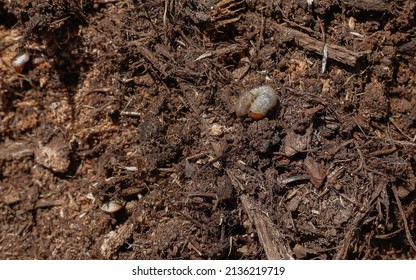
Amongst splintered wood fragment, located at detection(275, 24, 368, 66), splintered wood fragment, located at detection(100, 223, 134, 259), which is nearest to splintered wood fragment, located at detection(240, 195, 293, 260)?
splintered wood fragment, located at detection(100, 223, 134, 259)

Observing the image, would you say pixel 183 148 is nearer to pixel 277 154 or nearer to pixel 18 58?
pixel 277 154

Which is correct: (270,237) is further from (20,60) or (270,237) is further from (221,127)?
(20,60)

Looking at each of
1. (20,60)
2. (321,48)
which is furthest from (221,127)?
(20,60)

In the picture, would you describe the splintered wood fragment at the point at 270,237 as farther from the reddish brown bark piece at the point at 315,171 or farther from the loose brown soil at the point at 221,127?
the reddish brown bark piece at the point at 315,171

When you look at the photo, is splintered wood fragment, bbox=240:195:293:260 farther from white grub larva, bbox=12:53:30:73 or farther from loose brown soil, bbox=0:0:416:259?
white grub larva, bbox=12:53:30:73

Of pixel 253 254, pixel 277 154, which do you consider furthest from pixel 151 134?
pixel 253 254

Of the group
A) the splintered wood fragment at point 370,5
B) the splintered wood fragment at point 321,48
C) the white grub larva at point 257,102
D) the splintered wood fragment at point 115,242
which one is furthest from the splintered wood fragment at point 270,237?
the splintered wood fragment at point 370,5

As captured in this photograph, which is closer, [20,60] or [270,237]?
[270,237]

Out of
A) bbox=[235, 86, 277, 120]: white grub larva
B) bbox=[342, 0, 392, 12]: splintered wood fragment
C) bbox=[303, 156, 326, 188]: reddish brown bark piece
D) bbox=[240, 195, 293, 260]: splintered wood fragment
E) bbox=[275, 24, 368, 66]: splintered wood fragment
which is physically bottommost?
bbox=[240, 195, 293, 260]: splintered wood fragment
